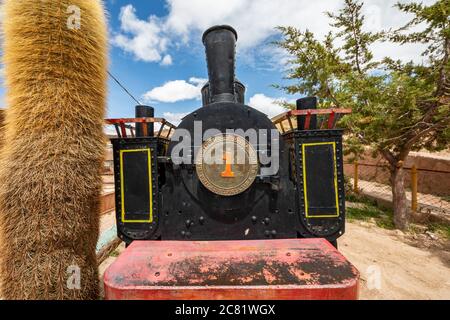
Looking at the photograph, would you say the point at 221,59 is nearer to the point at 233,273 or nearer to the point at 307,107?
the point at 307,107

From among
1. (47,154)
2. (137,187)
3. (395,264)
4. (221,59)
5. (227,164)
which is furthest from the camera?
(395,264)

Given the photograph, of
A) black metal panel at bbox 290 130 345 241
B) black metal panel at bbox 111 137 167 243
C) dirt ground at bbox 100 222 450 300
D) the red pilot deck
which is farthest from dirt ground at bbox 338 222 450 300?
black metal panel at bbox 111 137 167 243

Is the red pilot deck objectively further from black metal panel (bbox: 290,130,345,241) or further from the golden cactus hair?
the golden cactus hair

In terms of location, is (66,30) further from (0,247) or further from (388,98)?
(388,98)

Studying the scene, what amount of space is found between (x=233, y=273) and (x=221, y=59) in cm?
223

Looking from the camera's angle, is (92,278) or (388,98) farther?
(388,98)

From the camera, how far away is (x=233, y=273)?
151cm

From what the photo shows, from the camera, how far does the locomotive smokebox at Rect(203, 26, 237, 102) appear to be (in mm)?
2637

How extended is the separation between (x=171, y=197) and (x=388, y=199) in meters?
7.81

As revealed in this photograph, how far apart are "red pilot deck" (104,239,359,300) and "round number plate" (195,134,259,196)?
21.4 inches

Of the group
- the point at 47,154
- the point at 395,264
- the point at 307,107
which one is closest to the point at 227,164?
the point at 307,107

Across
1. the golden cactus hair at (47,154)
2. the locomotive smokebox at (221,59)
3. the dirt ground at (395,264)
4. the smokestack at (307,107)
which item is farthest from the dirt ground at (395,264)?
the locomotive smokebox at (221,59)

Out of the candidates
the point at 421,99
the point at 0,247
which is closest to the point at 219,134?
the point at 0,247
